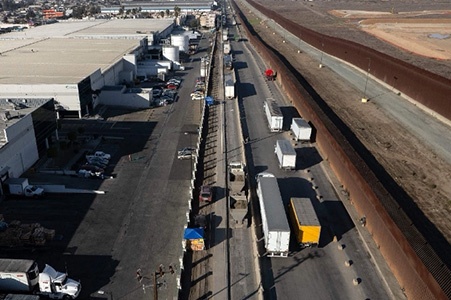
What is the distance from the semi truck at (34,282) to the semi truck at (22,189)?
11.7 m

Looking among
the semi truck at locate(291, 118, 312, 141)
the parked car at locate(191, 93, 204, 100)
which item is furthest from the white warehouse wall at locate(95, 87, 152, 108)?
the semi truck at locate(291, 118, 312, 141)

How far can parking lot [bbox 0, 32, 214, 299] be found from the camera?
89.4 feet

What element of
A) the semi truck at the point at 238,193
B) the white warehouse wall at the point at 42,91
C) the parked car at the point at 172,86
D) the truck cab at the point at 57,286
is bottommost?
the truck cab at the point at 57,286

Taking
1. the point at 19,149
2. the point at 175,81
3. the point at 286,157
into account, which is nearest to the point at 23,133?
the point at 19,149

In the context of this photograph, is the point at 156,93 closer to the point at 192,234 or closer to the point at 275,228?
the point at 192,234

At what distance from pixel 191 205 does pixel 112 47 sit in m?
65.6

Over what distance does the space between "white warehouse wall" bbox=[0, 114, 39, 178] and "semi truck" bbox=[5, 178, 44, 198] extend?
5.71 feet

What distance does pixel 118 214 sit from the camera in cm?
3391

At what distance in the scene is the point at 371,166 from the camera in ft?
128

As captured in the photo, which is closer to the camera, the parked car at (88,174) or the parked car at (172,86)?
the parked car at (88,174)

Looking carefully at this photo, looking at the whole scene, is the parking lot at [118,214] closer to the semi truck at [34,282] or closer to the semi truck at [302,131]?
the semi truck at [34,282]

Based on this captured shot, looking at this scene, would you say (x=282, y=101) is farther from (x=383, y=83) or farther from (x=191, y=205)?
(x=191, y=205)

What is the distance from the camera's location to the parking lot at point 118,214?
27234 mm

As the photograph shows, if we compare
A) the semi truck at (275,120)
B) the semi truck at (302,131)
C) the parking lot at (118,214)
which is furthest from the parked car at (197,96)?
the semi truck at (302,131)
